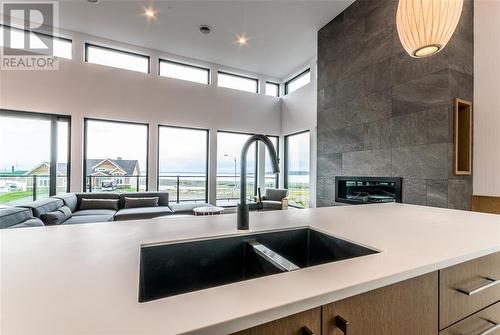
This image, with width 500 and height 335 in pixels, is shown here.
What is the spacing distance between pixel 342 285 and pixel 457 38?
3612 millimetres

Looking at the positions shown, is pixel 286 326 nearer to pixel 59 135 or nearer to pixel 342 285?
pixel 342 285

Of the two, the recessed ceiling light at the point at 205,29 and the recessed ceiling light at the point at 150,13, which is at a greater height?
the recessed ceiling light at the point at 205,29

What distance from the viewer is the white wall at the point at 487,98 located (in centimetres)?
263

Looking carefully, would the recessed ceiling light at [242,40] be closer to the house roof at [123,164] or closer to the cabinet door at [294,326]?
the house roof at [123,164]

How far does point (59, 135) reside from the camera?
14.8 feet

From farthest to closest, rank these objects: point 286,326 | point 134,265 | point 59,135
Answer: point 59,135 → point 134,265 → point 286,326

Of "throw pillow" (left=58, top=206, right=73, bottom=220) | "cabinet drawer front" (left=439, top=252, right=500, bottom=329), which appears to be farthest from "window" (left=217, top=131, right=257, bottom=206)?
"cabinet drawer front" (left=439, top=252, right=500, bottom=329)

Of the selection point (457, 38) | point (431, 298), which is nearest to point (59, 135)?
point (431, 298)

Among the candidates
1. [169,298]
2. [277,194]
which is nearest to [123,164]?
[277,194]

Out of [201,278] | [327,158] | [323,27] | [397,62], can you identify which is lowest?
[201,278]

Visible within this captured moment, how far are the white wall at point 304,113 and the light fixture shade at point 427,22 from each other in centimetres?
385

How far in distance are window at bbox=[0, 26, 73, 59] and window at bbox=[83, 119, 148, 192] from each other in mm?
1398

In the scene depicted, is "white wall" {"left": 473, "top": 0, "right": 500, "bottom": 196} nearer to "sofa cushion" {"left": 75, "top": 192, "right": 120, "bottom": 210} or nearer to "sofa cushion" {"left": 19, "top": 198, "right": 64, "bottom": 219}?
"sofa cushion" {"left": 19, "top": 198, "right": 64, "bottom": 219}

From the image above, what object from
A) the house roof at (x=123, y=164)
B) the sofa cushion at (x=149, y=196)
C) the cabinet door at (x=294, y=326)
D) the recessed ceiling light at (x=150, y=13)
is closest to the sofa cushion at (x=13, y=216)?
the sofa cushion at (x=149, y=196)
